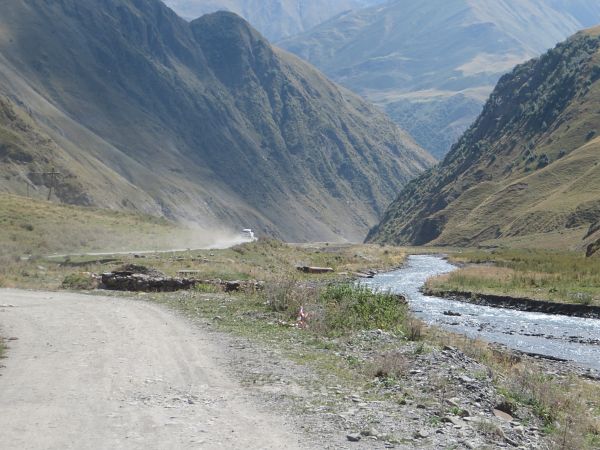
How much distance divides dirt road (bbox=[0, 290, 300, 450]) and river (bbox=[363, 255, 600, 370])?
14224 mm

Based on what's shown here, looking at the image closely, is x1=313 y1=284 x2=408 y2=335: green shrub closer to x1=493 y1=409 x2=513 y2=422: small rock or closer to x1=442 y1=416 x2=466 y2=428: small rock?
x1=493 y1=409 x2=513 y2=422: small rock

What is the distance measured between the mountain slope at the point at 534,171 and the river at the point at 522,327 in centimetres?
5893

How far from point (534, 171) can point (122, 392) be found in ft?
480

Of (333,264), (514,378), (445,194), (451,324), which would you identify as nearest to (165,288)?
(451,324)

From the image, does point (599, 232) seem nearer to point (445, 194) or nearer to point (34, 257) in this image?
point (34, 257)

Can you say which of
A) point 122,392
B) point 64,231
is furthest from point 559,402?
point 64,231

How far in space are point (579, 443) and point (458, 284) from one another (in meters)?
43.4

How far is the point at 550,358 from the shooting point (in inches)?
1103

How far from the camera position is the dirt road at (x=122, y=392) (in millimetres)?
11188

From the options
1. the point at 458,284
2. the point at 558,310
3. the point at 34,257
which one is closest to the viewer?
A: the point at 558,310

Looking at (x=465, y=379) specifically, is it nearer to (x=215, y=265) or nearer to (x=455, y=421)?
(x=455, y=421)

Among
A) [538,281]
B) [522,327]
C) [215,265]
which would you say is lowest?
[522,327]

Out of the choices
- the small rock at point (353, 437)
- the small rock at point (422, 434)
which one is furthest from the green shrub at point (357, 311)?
the small rock at point (353, 437)

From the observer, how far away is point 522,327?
3678 cm
